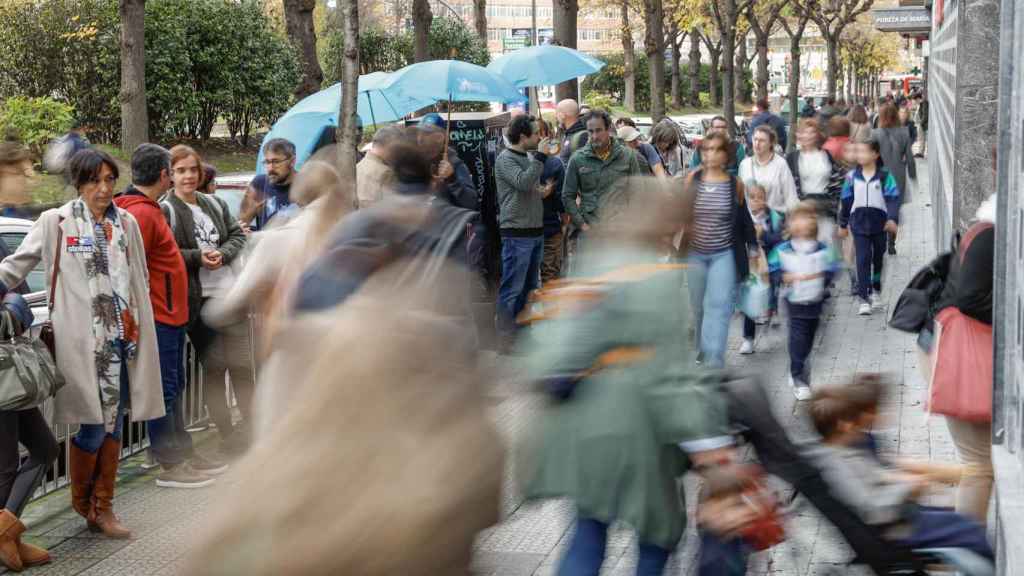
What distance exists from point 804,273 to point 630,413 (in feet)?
16.8

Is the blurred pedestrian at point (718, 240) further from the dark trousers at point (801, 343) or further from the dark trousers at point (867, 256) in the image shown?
the dark trousers at point (867, 256)

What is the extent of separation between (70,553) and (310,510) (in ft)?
12.5

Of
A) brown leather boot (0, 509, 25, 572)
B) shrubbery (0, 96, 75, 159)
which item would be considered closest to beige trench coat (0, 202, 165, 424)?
brown leather boot (0, 509, 25, 572)

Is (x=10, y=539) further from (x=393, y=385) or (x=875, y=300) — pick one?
(x=875, y=300)

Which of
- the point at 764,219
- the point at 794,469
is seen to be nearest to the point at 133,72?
the point at 764,219

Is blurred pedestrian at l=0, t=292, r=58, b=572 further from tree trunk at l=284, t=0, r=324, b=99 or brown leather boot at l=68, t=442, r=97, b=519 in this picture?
tree trunk at l=284, t=0, r=324, b=99

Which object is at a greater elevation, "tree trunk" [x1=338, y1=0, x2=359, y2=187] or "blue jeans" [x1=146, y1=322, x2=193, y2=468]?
"tree trunk" [x1=338, y1=0, x2=359, y2=187]

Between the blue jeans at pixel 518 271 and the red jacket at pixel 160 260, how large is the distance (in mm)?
4343

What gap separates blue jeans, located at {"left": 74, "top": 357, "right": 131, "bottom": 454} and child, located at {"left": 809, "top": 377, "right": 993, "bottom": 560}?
11.9ft

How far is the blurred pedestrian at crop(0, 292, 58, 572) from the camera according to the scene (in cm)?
612

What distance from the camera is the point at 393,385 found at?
136 inches

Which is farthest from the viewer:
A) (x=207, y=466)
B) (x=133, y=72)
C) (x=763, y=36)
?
(x=763, y=36)

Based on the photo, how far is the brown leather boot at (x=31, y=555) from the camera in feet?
21.0

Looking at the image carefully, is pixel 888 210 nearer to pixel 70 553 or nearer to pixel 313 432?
pixel 70 553
